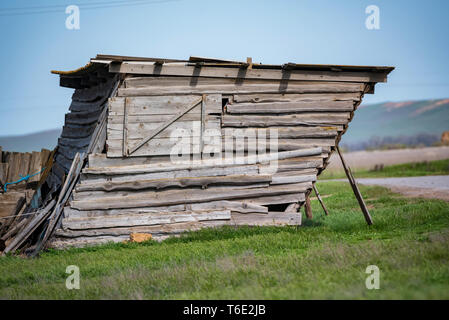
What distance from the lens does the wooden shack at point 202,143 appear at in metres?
11.4

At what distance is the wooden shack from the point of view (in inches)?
450

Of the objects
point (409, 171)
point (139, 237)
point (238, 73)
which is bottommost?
point (139, 237)

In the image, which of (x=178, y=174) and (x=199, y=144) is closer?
(x=178, y=174)

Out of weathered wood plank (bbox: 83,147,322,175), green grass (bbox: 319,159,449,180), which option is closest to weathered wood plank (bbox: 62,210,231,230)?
weathered wood plank (bbox: 83,147,322,175)

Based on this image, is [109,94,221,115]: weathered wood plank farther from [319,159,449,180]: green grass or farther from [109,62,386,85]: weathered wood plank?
[319,159,449,180]: green grass

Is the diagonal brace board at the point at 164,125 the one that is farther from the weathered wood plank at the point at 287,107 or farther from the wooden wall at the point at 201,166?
the weathered wood plank at the point at 287,107

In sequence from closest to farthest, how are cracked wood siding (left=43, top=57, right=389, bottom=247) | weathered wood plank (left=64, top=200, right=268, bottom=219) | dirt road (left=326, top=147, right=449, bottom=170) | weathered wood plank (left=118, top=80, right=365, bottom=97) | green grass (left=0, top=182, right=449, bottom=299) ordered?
1. green grass (left=0, top=182, right=449, bottom=299)
2. weathered wood plank (left=64, top=200, right=268, bottom=219)
3. cracked wood siding (left=43, top=57, right=389, bottom=247)
4. weathered wood plank (left=118, top=80, right=365, bottom=97)
5. dirt road (left=326, top=147, right=449, bottom=170)

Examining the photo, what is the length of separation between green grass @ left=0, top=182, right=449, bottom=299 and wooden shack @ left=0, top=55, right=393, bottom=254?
0.63m

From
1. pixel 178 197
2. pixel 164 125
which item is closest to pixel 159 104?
pixel 164 125

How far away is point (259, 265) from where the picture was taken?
820cm

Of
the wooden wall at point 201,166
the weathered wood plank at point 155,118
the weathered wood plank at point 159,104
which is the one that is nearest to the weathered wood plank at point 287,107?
the wooden wall at point 201,166

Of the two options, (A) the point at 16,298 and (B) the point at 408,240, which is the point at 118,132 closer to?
(A) the point at 16,298

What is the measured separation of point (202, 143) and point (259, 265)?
172 inches

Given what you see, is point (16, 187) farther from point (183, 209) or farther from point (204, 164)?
point (204, 164)
